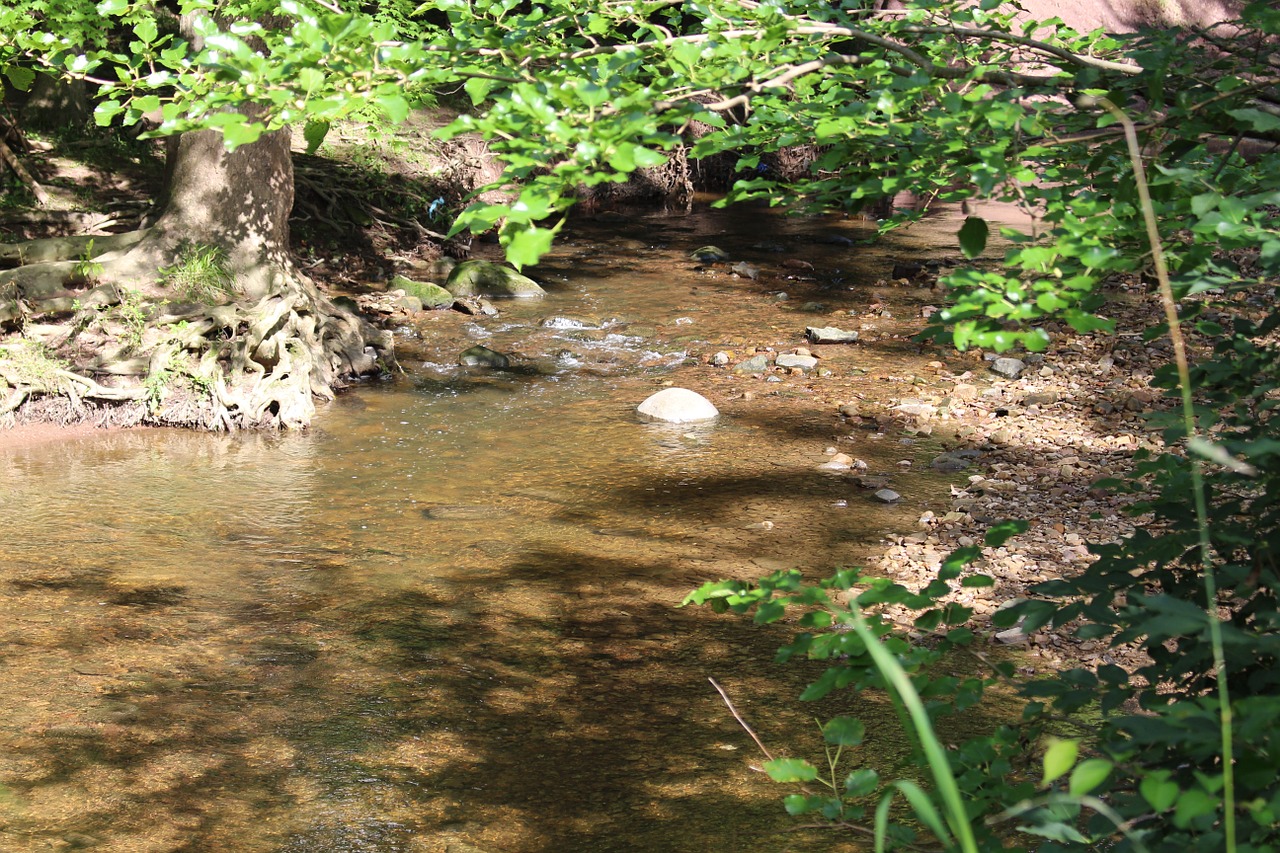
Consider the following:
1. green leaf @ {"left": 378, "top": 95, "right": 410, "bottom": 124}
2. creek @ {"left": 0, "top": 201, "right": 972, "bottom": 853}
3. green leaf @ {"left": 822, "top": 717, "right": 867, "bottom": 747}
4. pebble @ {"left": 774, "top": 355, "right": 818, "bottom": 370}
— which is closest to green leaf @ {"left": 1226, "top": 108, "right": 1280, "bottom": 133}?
green leaf @ {"left": 822, "top": 717, "right": 867, "bottom": 747}

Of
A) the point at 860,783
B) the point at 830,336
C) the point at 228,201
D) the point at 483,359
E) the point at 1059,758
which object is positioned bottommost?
the point at 483,359

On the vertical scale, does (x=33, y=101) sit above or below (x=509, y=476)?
above

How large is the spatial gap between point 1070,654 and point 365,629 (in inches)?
120

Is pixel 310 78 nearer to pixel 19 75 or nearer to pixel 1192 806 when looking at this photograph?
pixel 1192 806

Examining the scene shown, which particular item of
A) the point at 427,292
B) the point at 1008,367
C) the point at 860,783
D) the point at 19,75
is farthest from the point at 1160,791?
the point at 427,292

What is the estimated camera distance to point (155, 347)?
27.0ft

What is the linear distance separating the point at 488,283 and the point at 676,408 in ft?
15.3

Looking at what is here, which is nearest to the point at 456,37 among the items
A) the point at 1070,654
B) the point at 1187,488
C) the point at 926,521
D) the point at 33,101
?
the point at 1187,488

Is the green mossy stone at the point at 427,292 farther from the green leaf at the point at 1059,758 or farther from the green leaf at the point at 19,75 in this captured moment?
the green leaf at the point at 1059,758

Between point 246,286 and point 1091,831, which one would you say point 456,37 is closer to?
point 1091,831

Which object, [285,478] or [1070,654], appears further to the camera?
[285,478]

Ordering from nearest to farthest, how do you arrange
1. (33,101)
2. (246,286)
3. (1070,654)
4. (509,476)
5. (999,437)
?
1. (1070,654)
2. (509,476)
3. (999,437)
4. (246,286)
5. (33,101)

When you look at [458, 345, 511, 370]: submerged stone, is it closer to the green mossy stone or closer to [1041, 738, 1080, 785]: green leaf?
the green mossy stone

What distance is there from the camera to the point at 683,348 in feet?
33.6
